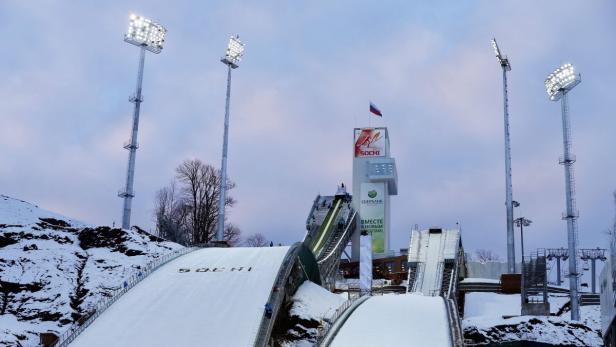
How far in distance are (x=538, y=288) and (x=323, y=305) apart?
16560mm

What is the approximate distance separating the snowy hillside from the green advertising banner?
3231cm

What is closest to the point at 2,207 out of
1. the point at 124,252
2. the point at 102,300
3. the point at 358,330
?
the point at 124,252

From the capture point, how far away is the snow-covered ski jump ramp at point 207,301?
3406cm

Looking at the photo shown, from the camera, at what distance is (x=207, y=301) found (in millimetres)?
38344

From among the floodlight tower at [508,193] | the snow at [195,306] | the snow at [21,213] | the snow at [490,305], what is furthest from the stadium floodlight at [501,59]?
the snow at [21,213]

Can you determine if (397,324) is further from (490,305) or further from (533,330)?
(490,305)

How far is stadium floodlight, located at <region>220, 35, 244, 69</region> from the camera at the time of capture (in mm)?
67438

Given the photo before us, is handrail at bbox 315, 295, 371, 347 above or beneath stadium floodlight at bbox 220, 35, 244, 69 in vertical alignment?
beneath

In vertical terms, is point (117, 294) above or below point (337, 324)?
above

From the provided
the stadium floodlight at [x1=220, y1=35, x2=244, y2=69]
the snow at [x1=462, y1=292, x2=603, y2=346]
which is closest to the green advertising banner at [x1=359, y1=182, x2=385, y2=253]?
the stadium floodlight at [x1=220, y1=35, x2=244, y2=69]

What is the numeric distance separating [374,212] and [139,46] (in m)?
33.6

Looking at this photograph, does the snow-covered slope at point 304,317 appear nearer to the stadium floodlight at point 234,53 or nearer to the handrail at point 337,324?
the handrail at point 337,324

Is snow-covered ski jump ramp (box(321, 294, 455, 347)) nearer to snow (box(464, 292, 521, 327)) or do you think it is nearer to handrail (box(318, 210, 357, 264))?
snow (box(464, 292, 521, 327))

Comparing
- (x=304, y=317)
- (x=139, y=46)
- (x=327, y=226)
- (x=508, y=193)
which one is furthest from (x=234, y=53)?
(x=304, y=317)
